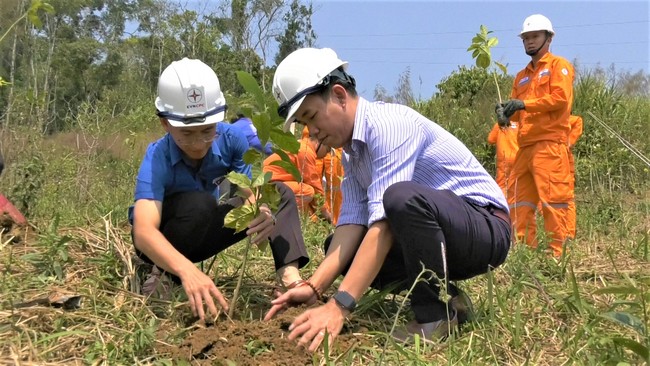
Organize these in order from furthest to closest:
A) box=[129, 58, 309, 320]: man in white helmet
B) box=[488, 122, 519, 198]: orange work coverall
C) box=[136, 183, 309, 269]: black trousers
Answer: box=[488, 122, 519, 198]: orange work coverall, box=[136, 183, 309, 269]: black trousers, box=[129, 58, 309, 320]: man in white helmet

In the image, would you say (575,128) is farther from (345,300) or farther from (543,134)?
(345,300)

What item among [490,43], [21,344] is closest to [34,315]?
[21,344]

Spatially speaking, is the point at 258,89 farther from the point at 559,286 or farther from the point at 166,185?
the point at 559,286

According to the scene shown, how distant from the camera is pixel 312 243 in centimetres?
383

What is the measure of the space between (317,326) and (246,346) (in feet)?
0.72

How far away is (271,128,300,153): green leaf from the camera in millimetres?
2010

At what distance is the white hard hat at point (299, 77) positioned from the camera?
205 cm

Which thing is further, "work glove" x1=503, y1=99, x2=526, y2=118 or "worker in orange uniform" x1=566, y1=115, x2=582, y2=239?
"work glove" x1=503, y1=99, x2=526, y2=118

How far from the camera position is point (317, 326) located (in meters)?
1.92

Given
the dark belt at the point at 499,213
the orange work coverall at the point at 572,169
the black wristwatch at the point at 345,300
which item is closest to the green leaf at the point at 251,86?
the black wristwatch at the point at 345,300

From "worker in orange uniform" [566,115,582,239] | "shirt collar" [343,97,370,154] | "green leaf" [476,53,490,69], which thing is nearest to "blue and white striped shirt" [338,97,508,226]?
"shirt collar" [343,97,370,154]

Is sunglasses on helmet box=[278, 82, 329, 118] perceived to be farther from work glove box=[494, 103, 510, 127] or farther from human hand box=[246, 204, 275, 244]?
work glove box=[494, 103, 510, 127]

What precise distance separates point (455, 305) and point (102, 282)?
1.32 meters

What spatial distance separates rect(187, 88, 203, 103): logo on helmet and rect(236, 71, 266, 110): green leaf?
456mm
